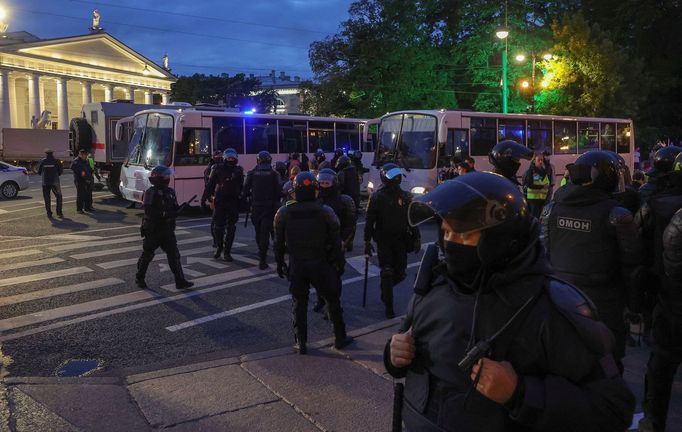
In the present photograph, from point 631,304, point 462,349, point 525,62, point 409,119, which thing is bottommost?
point 631,304

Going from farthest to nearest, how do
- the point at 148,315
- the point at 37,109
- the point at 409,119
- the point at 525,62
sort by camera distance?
the point at 37,109, the point at 525,62, the point at 409,119, the point at 148,315

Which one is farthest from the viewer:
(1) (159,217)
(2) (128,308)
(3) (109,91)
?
(3) (109,91)

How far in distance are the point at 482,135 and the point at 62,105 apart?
169 ft

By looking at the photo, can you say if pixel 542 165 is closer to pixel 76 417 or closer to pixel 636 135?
pixel 76 417

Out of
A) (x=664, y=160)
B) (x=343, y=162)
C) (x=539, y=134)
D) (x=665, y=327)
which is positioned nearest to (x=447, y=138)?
(x=343, y=162)

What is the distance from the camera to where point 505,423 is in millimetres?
1732

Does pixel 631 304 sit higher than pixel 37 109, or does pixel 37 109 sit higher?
pixel 37 109

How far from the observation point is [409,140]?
16812 mm

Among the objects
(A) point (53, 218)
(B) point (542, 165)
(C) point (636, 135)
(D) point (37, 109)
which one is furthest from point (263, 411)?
(D) point (37, 109)

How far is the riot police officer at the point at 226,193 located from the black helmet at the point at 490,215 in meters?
8.63

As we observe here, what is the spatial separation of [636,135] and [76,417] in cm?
3352

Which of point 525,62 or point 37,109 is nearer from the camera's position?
point 525,62

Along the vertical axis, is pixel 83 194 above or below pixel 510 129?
below

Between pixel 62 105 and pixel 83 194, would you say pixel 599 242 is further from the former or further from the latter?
pixel 62 105
